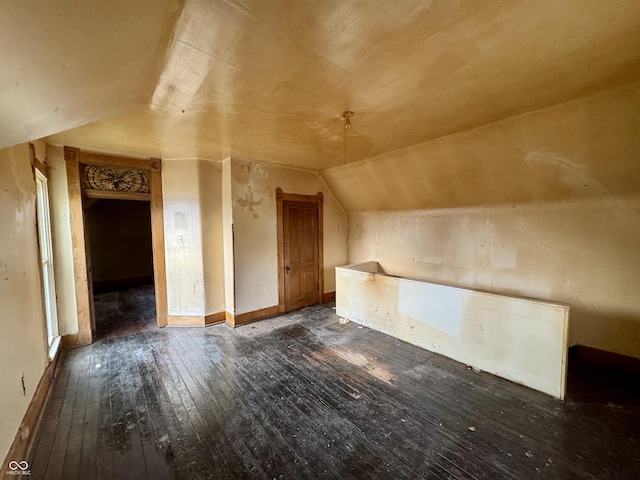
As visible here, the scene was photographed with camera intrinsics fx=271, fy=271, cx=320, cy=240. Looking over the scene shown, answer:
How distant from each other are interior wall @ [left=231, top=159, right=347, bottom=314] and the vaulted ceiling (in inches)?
61.8

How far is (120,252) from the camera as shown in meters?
6.62

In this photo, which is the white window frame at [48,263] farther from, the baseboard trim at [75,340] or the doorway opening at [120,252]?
the doorway opening at [120,252]

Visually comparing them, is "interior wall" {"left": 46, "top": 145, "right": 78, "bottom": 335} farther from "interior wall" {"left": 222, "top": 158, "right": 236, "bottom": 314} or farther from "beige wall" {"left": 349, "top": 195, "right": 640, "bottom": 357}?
"beige wall" {"left": 349, "top": 195, "right": 640, "bottom": 357}

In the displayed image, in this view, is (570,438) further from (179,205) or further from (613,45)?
(179,205)

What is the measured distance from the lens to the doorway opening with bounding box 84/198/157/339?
595 cm

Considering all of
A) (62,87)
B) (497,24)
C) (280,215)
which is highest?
(497,24)

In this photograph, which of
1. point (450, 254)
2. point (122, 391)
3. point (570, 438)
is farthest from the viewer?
point (450, 254)

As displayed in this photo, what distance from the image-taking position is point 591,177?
2.67 meters

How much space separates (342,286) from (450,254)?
1704mm

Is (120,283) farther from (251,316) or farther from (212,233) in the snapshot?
(251,316)

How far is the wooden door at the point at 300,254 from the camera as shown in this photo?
4.77 metres

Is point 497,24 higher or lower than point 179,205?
higher

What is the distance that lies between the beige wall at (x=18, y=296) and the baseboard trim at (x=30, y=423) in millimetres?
58

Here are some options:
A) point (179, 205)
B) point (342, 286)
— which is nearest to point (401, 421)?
point (342, 286)
